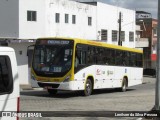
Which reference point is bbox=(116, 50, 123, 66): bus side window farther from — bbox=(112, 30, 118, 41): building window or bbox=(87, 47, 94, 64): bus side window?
bbox=(112, 30, 118, 41): building window

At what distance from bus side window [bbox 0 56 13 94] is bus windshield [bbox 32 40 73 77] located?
46.9 feet

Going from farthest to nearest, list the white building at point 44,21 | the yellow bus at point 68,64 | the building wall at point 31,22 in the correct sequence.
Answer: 1. the building wall at point 31,22
2. the white building at point 44,21
3. the yellow bus at point 68,64

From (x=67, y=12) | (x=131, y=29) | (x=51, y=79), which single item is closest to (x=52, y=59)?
(x=51, y=79)

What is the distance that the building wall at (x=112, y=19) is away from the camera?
55750mm

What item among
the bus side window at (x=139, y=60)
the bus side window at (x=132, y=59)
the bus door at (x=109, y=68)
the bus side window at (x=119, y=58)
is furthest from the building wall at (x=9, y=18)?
the bus door at (x=109, y=68)

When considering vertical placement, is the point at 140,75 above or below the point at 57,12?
below

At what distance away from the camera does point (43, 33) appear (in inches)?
1614

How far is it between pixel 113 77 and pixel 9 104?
66.7 feet

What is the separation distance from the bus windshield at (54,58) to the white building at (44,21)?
1538 cm

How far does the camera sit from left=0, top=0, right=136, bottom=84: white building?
127 feet

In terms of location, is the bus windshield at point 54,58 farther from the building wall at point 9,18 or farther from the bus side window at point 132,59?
the building wall at point 9,18

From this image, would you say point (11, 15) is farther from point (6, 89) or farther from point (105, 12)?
point (6, 89)

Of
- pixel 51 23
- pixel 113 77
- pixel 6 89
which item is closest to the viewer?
pixel 6 89

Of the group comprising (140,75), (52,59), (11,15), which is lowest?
(140,75)
